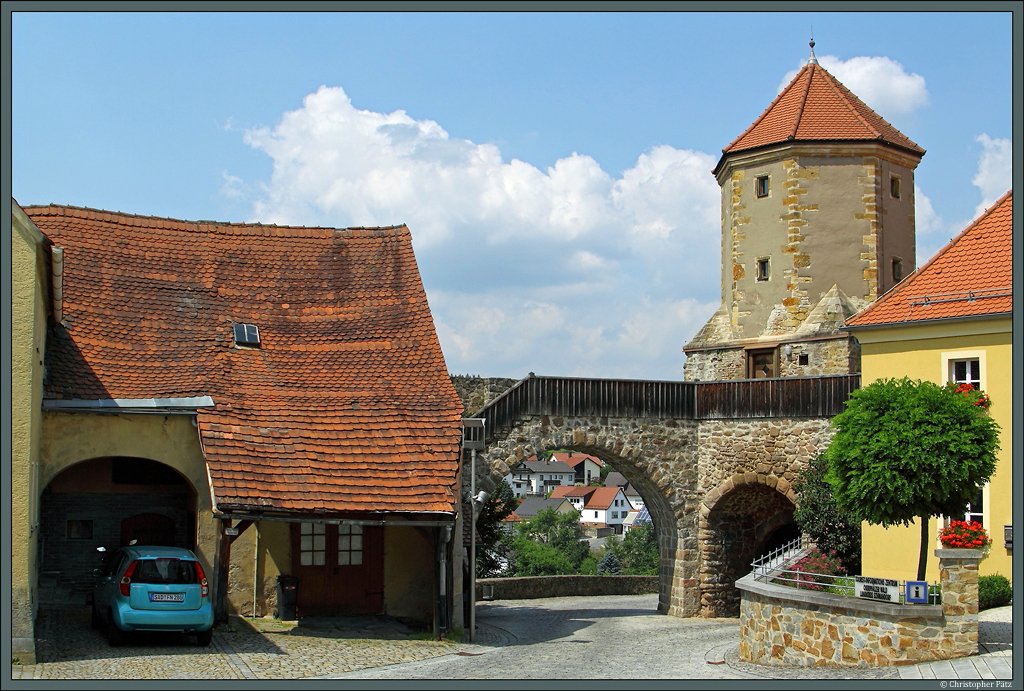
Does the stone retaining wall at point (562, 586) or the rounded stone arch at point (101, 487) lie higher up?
the rounded stone arch at point (101, 487)

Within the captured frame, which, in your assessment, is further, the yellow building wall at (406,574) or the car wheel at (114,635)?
the yellow building wall at (406,574)

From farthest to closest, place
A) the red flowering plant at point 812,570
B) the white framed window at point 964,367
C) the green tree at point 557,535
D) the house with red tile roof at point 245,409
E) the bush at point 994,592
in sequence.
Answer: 1. the green tree at point 557,535
2. the white framed window at point 964,367
3. the red flowering plant at point 812,570
4. the bush at point 994,592
5. the house with red tile roof at point 245,409

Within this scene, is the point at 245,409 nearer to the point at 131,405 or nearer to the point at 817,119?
the point at 131,405

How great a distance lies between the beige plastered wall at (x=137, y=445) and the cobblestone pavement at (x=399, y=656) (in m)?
1.91

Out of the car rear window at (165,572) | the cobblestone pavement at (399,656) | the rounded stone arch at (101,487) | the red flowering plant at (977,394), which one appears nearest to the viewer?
the cobblestone pavement at (399,656)

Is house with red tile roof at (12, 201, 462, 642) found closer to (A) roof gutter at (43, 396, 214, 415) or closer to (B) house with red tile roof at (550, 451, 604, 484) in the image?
(A) roof gutter at (43, 396, 214, 415)

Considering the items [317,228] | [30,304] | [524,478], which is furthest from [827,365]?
[524,478]

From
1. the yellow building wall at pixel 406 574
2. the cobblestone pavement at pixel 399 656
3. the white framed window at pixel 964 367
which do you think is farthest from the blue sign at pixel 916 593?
the yellow building wall at pixel 406 574

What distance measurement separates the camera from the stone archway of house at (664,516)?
85.2 feet

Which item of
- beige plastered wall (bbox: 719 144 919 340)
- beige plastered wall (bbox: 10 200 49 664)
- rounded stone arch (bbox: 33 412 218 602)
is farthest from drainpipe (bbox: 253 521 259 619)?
beige plastered wall (bbox: 719 144 919 340)

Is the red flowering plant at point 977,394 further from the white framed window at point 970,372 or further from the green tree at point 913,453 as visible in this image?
the green tree at point 913,453

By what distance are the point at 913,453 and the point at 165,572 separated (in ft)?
35.2

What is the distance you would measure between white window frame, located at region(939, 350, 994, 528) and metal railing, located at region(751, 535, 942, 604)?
2.50 m

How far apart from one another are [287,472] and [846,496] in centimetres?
865
